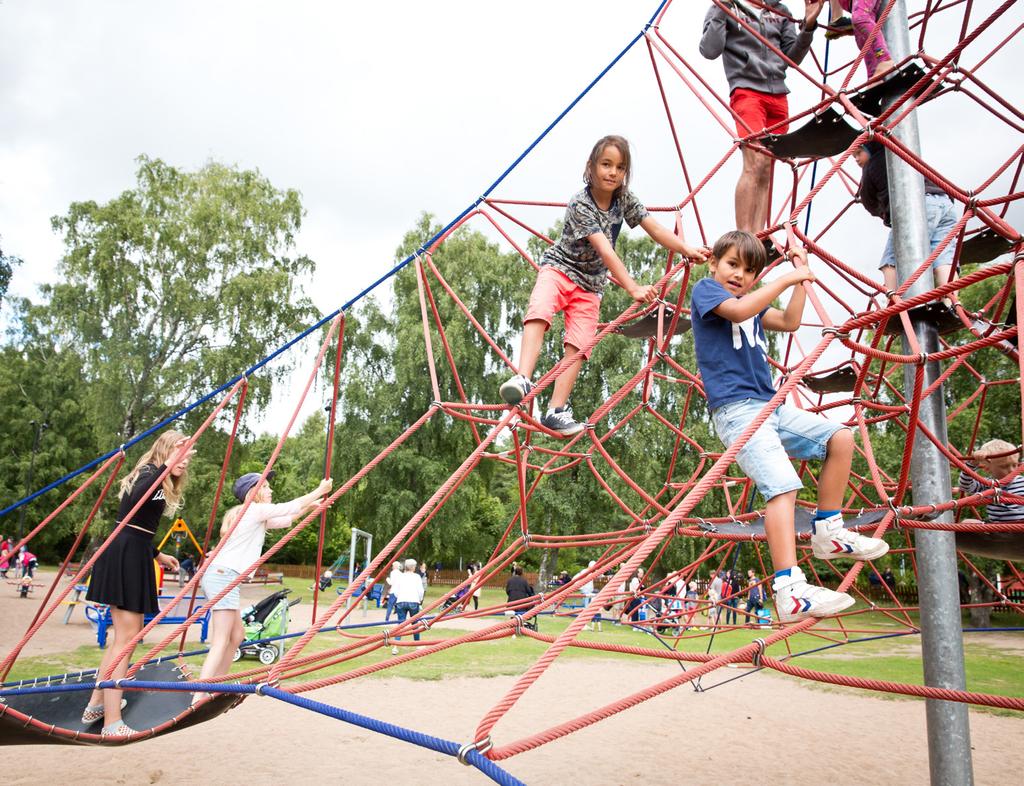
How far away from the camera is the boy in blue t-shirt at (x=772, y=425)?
2.26 metres

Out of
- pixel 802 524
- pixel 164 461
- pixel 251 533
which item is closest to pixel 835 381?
pixel 802 524

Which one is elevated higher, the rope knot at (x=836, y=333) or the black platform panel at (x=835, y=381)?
the black platform panel at (x=835, y=381)

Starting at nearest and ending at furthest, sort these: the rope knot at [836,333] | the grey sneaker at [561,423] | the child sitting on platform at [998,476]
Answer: the rope knot at [836,333] < the grey sneaker at [561,423] < the child sitting on platform at [998,476]

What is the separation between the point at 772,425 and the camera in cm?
251

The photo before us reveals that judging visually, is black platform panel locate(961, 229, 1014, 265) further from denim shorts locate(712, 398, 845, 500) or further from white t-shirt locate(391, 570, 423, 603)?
white t-shirt locate(391, 570, 423, 603)

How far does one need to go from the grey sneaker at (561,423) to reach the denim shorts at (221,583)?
186 cm

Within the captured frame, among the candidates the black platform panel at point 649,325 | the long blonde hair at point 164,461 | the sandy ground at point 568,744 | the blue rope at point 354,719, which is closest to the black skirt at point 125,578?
the long blonde hair at point 164,461

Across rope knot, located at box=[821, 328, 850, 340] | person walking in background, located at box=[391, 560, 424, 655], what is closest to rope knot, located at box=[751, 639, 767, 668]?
rope knot, located at box=[821, 328, 850, 340]

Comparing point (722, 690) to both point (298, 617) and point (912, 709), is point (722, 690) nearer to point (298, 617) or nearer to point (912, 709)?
point (912, 709)

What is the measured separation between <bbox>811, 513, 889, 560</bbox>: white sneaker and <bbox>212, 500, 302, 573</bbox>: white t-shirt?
273 centimetres

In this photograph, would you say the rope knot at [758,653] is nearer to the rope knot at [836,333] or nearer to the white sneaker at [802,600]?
the white sneaker at [802,600]

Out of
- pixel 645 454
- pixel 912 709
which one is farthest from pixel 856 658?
pixel 645 454

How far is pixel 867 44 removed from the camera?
368 centimetres

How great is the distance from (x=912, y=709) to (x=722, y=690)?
193 cm
